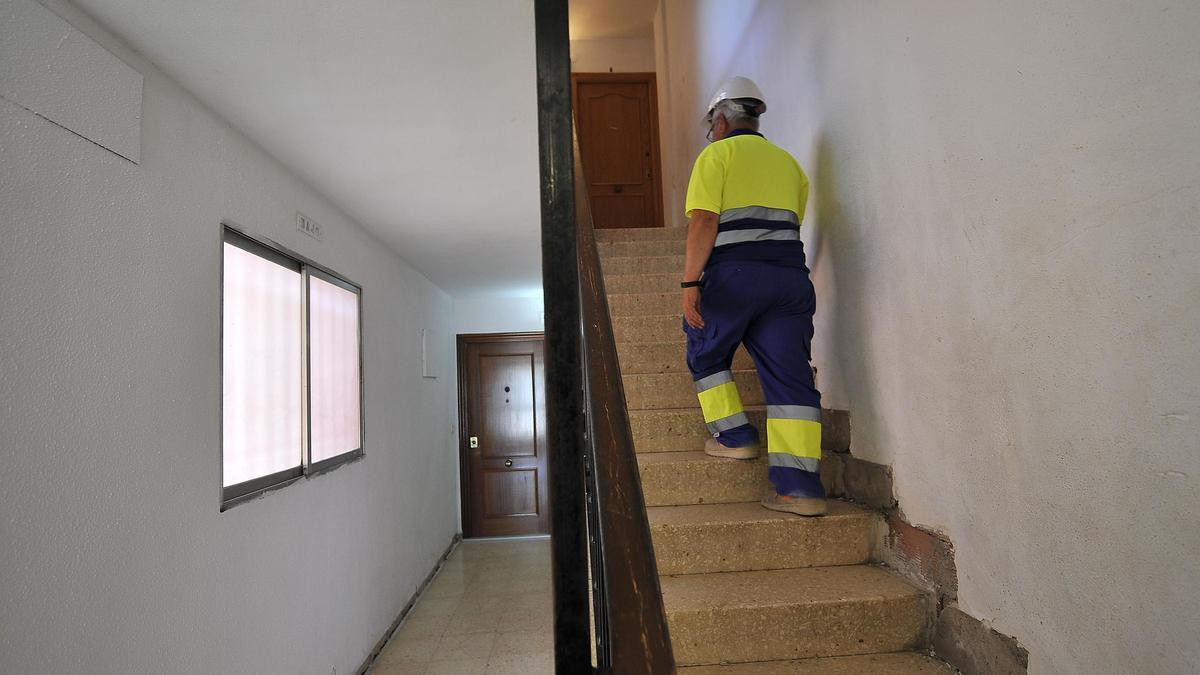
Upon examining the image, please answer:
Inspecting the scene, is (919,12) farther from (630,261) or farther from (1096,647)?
(630,261)

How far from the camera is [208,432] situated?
7.99 ft

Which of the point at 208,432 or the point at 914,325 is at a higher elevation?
the point at 914,325

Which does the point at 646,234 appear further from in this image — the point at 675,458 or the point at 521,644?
the point at 521,644

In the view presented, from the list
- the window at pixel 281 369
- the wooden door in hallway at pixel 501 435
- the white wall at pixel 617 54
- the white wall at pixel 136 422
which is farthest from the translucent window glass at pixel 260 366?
the white wall at pixel 617 54

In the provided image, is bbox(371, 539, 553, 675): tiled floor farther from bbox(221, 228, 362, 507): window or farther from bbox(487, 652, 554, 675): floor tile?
bbox(221, 228, 362, 507): window

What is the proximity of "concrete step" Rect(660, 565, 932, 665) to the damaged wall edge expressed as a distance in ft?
0.23

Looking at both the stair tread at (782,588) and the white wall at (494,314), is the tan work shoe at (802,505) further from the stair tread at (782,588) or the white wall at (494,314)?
the white wall at (494,314)

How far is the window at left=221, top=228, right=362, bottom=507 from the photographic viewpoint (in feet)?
8.85

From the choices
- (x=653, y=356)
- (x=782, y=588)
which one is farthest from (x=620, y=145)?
(x=782, y=588)

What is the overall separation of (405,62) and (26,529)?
1.70 metres

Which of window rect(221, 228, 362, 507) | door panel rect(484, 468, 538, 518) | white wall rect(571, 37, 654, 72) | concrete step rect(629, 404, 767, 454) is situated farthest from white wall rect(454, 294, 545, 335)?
concrete step rect(629, 404, 767, 454)

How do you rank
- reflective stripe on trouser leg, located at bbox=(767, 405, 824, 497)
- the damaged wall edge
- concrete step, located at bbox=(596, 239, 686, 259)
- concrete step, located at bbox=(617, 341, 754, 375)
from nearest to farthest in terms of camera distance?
the damaged wall edge
reflective stripe on trouser leg, located at bbox=(767, 405, 824, 497)
concrete step, located at bbox=(617, 341, 754, 375)
concrete step, located at bbox=(596, 239, 686, 259)

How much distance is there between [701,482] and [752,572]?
372 millimetres

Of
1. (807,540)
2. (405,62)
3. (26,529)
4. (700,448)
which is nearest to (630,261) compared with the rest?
(700,448)
